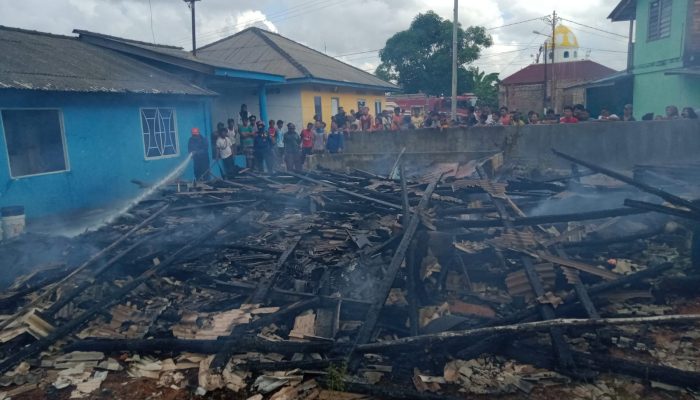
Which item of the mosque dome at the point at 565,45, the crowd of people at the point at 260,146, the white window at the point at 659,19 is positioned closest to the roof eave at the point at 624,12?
the white window at the point at 659,19

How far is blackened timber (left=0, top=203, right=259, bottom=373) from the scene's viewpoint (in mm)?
4586

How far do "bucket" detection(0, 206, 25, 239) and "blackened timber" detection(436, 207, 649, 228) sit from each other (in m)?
7.55

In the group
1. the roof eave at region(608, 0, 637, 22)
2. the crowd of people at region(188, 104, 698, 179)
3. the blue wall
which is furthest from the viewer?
the roof eave at region(608, 0, 637, 22)

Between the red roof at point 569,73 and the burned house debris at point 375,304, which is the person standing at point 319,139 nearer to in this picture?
the burned house debris at point 375,304

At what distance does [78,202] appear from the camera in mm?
11016

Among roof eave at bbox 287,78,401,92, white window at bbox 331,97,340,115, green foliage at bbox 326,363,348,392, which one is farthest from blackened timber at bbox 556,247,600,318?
white window at bbox 331,97,340,115

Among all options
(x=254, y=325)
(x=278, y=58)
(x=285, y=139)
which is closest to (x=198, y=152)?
(x=285, y=139)

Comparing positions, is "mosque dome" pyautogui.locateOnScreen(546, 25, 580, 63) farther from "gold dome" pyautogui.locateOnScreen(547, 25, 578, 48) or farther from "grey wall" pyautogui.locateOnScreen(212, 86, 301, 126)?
"grey wall" pyautogui.locateOnScreen(212, 86, 301, 126)

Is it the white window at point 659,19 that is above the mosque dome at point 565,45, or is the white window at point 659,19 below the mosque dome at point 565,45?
below

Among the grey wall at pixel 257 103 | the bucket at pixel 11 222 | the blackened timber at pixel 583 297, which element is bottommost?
the blackened timber at pixel 583 297

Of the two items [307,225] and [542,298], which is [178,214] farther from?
[542,298]

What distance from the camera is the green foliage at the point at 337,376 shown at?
3934mm

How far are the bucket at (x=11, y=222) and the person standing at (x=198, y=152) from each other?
5019mm

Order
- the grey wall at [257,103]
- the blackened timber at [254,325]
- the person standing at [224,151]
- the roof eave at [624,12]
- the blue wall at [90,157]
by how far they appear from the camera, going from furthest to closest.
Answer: the roof eave at [624,12] < the grey wall at [257,103] < the person standing at [224,151] < the blue wall at [90,157] < the blackened timber at [254,325]
